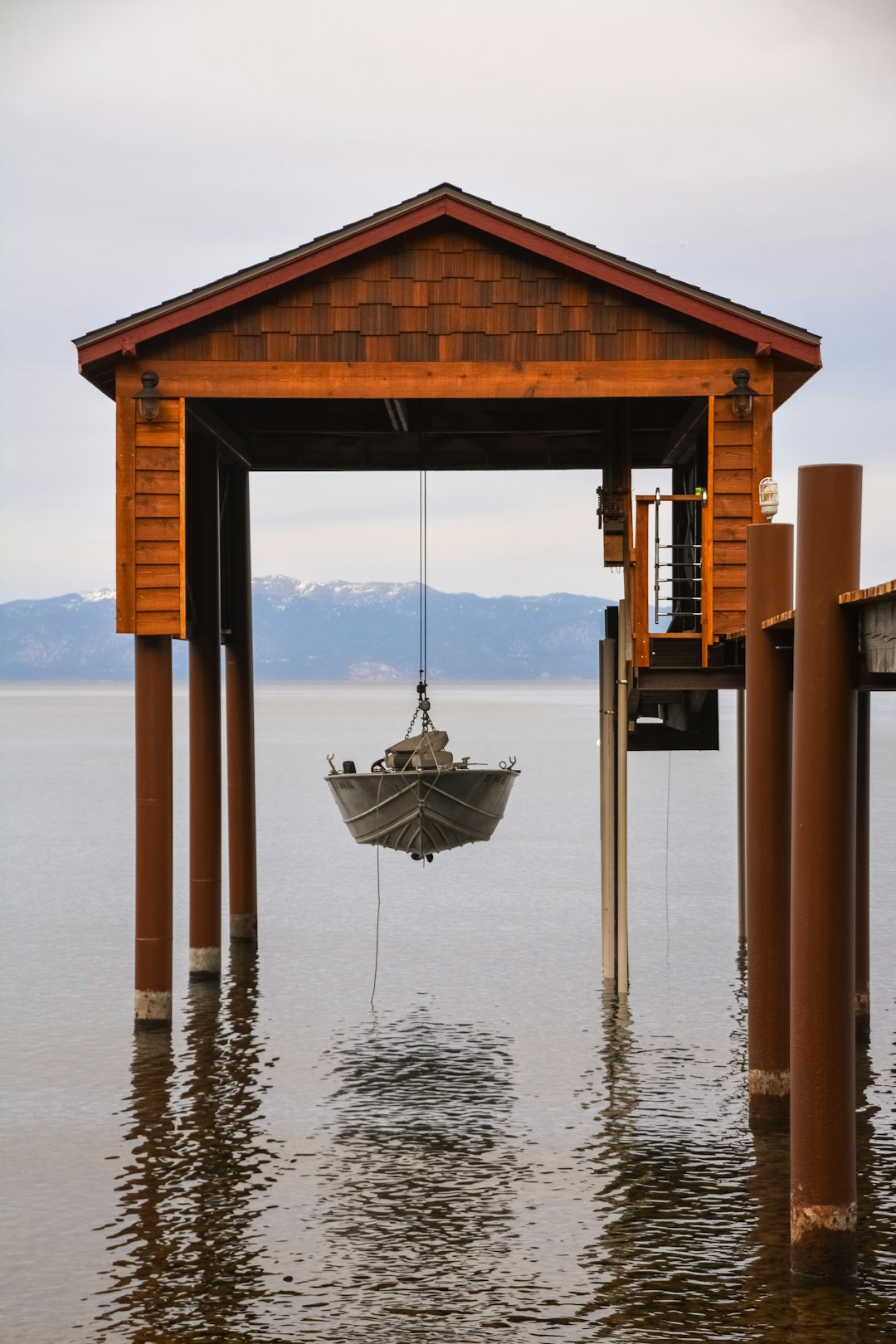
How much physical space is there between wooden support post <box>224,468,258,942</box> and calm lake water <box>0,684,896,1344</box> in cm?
177

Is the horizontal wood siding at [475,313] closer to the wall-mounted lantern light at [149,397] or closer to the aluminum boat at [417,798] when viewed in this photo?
the wall-mounted lantern light at [149,397]

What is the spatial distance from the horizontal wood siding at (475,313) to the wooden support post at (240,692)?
20.4 ft

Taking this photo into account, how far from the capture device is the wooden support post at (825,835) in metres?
10.8

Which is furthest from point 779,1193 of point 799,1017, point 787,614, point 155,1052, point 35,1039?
point 35,1039

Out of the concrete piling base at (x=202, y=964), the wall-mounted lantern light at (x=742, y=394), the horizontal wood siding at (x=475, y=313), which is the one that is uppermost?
the horizontal wood siding at (x=475, y=313)

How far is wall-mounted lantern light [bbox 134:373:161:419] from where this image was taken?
1844cm

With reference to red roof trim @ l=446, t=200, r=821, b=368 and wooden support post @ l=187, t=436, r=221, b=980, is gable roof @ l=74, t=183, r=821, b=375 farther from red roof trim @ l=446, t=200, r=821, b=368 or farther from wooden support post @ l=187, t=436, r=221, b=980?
wooden support post @ l=187, t=436, r=221, b=980

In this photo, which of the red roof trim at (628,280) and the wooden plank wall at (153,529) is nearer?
the red roof trim at (628,280)

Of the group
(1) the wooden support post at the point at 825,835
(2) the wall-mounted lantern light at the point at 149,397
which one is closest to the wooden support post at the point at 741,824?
(2) the wall-mounted lantern light at the point at 149,397

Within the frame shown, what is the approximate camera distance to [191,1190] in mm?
13945

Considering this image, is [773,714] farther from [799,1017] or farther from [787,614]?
[799,1017]

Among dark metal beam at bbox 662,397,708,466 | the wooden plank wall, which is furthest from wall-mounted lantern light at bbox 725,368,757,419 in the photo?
the wooden plank wall

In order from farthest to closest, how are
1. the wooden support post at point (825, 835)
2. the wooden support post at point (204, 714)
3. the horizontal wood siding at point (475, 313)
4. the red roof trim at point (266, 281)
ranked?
the wooden support post at point (204, 714) → the horizontal wood siding at point (475, 313) → the red roof trim at point (266, 281) → the wooden support post at point (825, 835)

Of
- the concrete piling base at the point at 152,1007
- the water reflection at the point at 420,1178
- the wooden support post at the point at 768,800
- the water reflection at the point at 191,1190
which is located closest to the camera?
the water reflection at the point at 191,1190
